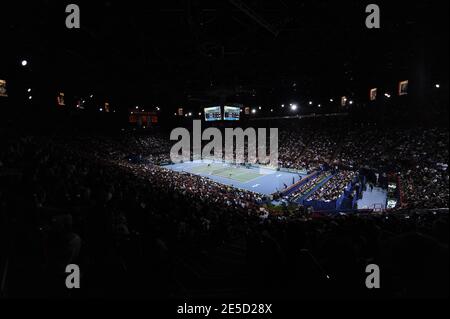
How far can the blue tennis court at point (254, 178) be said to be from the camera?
2816 cm

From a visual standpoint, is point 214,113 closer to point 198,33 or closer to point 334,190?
point 334,190

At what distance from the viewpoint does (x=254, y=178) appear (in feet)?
110

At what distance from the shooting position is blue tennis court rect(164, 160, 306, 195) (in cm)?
2816

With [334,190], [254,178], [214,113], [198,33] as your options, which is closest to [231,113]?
[214,113]

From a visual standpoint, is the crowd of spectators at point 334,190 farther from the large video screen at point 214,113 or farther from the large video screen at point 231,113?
the large video screen at point 214,113

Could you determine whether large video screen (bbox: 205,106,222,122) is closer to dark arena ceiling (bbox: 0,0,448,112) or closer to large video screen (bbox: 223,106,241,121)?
large video screen (bbox: 223,106,241,121)

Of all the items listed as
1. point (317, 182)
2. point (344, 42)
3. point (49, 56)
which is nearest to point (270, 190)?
point (317, 182)

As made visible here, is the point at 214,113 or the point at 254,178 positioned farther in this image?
the point at 214,113

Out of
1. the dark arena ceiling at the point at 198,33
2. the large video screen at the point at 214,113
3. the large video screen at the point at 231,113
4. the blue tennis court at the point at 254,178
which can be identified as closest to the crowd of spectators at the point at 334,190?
the blue tennis court at the point at 254,178

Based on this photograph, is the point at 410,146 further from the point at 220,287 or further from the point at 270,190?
the point at 270,190

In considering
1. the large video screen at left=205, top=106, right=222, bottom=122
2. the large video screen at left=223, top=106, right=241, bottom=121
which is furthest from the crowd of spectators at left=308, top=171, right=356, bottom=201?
the large video screen at left=205, top=106, right=222, bottom=122

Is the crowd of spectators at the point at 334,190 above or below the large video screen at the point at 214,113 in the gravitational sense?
below

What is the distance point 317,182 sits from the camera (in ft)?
91.1
